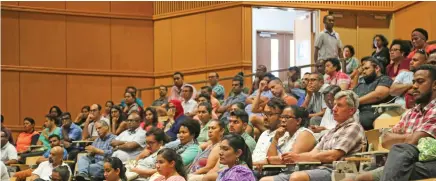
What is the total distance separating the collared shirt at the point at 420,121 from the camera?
487 centimetres

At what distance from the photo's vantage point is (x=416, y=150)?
4684 mm

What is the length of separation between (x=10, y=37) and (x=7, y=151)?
3.47 m

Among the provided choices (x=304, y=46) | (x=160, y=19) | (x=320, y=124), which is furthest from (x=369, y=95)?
(x=160, y=19)

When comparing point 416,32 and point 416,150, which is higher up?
point 416,32

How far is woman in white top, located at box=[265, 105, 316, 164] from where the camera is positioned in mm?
5934

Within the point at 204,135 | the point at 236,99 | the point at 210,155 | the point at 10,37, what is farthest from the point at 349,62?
the point at 10,37

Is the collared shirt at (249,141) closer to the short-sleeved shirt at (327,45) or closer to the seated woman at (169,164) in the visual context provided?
the seated woman at (169,164)

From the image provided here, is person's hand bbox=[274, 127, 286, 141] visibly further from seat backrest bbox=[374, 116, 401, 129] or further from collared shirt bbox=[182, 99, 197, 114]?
collared shirt bbox=[182, 99, 197, 114]

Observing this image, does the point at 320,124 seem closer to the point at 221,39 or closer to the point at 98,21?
the point at 221,39

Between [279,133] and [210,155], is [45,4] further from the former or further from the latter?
[279,133]

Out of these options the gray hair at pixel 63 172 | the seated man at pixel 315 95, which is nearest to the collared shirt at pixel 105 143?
the gray hair at pixel 63 172

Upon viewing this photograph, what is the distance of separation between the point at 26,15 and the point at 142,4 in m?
1.92

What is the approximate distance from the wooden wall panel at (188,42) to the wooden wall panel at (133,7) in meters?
0.62

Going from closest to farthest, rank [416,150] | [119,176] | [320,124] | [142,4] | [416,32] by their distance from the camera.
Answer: [416,150], [119,176], [320,124], [416,32], [142,4]
